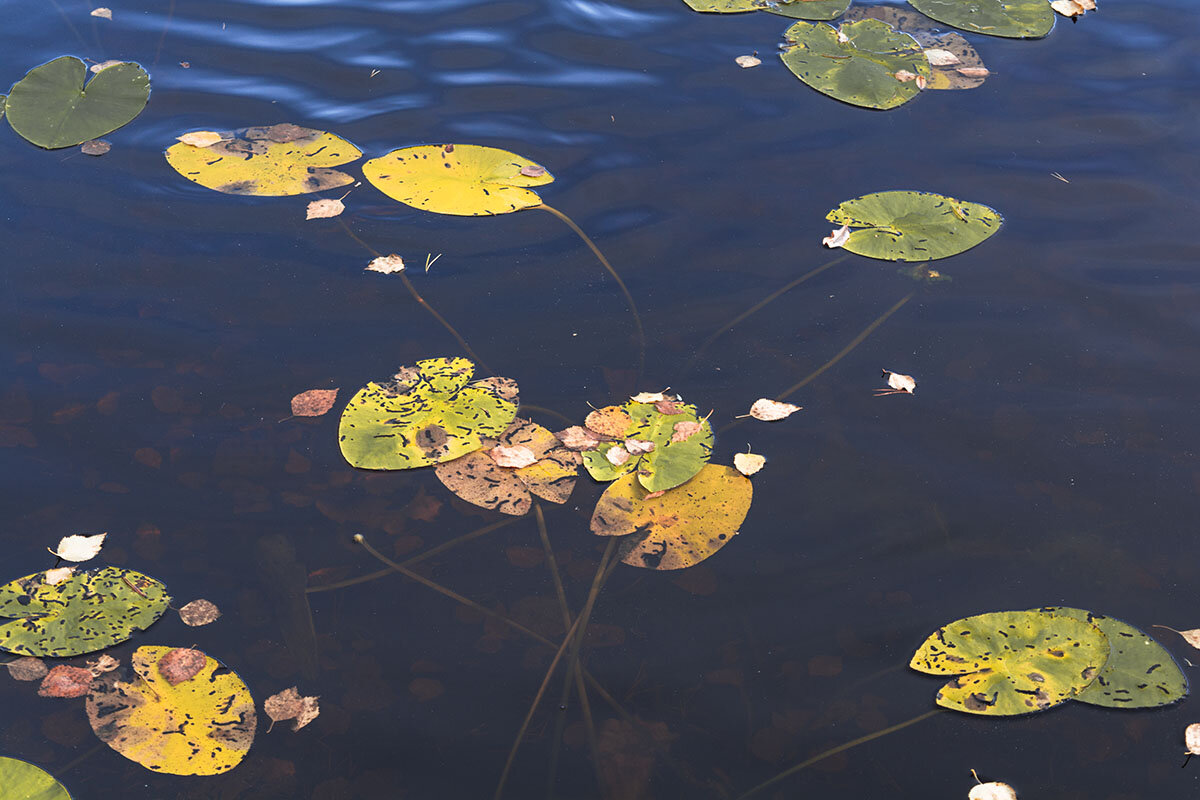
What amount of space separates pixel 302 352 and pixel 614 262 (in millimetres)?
847

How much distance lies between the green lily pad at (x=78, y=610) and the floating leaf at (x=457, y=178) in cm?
131

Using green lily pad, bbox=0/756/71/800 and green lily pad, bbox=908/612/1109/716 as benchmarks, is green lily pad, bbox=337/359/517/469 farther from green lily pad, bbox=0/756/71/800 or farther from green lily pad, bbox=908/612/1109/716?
green lily pad, bbox=908/612/1109/716

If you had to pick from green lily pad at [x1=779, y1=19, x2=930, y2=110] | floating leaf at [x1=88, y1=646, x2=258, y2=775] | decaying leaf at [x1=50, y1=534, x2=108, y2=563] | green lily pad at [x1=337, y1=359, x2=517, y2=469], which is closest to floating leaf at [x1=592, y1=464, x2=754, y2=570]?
green lily pad at [x1=337, y1=359, x2=517, y2=469]

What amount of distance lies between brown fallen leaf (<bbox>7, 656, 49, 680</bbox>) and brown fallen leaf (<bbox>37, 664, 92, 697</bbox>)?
0.02m

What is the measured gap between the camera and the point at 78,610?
173cm

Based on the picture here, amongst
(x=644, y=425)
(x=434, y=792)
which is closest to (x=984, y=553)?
(x=644, y=425)

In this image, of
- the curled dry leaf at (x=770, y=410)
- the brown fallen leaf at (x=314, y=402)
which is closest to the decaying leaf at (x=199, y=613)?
the brown fallen leaf at (x=314, y=402)

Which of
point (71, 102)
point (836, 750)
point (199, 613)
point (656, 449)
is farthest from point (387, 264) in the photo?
point (836, 750)

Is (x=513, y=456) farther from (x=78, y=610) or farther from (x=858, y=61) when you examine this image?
(x=858, y=61)

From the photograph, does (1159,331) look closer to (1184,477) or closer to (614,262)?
(1184,477)

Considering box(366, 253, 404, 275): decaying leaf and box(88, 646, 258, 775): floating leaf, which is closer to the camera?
box(88, 646, 258, 775): floating leaf

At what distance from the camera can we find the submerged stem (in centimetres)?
223

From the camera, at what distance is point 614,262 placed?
2.50 meters

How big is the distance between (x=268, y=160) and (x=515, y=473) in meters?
1.42
